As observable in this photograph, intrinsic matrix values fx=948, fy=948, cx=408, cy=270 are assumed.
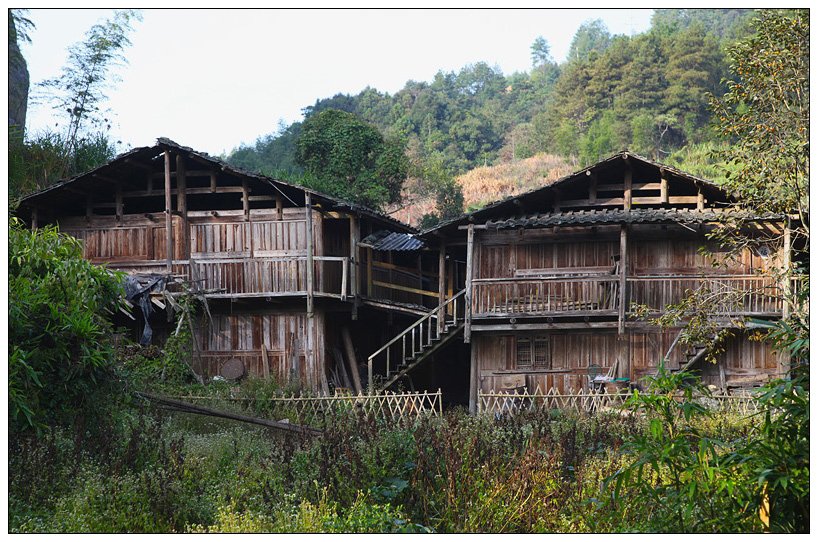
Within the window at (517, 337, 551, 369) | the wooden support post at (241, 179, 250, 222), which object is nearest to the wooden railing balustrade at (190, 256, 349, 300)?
the wooden support post at (241, 179, 250, 222)

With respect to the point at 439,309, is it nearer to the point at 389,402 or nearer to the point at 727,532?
the point at 389,402

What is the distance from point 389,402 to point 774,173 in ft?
29.5

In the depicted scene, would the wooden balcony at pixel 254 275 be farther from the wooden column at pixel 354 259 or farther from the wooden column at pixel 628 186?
the wooden column at pixel 628 186

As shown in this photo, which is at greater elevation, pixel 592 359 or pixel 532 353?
pixel 532 353

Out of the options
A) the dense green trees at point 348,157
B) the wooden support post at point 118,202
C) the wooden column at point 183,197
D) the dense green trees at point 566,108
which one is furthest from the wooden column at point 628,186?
the dense green trees at point 566,108

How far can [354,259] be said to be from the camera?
76.8 ft

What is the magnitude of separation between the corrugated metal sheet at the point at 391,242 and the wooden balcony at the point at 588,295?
3.23m

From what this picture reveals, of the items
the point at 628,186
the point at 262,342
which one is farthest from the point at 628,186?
the point at 262,342

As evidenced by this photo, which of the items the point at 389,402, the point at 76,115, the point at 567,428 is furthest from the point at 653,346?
the point at 76,115

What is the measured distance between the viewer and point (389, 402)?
62.6ft

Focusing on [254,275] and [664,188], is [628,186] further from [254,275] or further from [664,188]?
[254,275]

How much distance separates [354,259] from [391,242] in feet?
5.96

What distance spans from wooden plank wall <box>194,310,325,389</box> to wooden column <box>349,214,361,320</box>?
3.02 ft

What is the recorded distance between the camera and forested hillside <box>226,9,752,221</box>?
176ft
